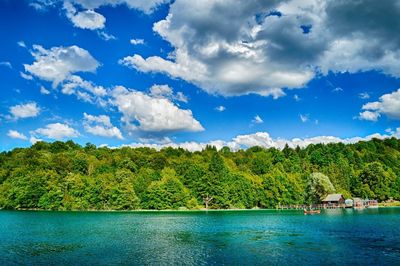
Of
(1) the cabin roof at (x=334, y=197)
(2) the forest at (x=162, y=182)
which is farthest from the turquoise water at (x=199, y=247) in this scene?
(1) the cabin roof at (x=334, y=197)

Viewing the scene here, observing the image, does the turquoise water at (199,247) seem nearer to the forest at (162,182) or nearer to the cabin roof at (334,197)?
the forest at (162,182)

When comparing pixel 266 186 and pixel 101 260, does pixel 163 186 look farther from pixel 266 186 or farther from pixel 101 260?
pixel 101 260

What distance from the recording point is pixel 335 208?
124 metres

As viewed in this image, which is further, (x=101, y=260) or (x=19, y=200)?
(x=19, y=200)

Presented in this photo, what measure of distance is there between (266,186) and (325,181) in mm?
21370

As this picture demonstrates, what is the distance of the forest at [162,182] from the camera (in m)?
110

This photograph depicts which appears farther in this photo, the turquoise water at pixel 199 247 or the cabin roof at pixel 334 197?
the cabin roof at pixel 334 197

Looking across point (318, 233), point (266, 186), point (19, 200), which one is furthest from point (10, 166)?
point (318, 233)

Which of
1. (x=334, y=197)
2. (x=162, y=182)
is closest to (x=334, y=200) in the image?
(x=334, y=197)

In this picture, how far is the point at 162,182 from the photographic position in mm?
110375

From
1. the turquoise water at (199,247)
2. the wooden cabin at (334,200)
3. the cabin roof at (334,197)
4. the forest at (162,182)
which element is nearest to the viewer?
the turquoise water at (199,247)

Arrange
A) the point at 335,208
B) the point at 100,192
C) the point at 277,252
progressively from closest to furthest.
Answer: the point at 277,252 → the point at 100,192 → the point at 335,208

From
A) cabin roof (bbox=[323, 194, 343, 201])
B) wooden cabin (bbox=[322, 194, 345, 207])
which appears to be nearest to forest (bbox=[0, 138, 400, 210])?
cabin roof (bbox=[323, 194, 343, 201])

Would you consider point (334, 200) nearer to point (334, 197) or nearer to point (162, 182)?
point (334, 197)
